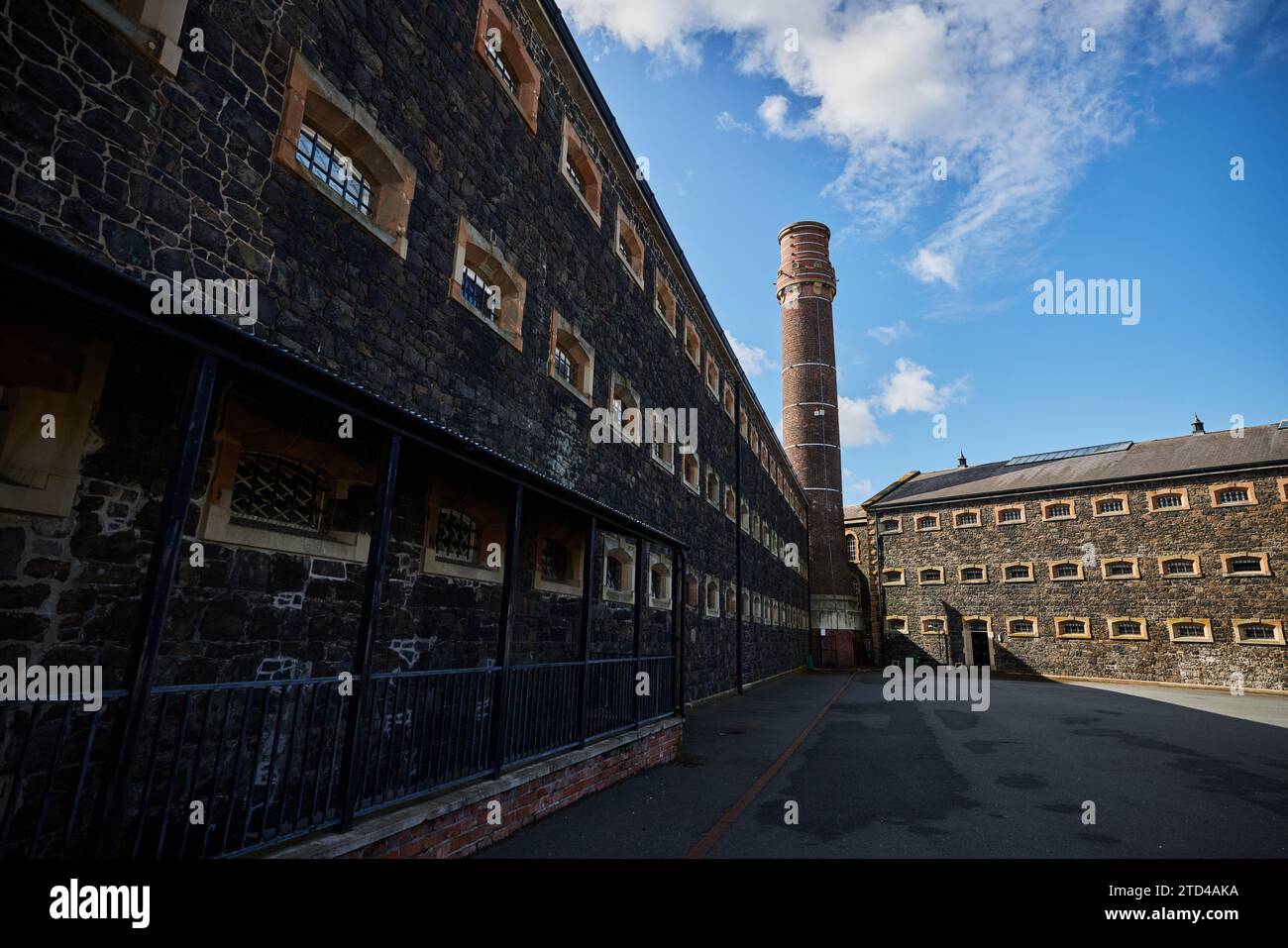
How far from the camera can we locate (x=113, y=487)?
4227mm

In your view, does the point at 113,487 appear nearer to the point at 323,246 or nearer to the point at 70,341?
the point at 70,341

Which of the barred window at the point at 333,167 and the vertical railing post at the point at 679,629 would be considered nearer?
the barred window at the point at 333,167

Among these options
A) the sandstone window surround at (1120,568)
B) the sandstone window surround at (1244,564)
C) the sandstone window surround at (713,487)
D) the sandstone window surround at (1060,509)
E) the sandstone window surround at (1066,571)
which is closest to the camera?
the sandstone window surround at (713,487)

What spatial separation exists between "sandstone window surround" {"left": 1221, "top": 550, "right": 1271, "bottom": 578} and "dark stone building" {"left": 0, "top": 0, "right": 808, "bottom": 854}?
97.1 ft

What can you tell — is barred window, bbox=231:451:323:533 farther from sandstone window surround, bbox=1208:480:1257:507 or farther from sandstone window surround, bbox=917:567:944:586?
sandstone window surround, bbox=1208:480:1257:507

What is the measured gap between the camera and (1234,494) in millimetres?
27000

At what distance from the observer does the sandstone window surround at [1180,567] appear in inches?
1068

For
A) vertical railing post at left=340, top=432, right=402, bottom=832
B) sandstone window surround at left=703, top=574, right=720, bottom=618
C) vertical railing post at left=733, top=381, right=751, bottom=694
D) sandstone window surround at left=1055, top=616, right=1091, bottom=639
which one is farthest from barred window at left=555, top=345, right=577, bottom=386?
sandstone window surround at left=1055, top=616, right=1091, bottom=639

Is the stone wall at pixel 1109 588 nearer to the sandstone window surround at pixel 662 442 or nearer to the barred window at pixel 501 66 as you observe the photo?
the sandstone window surround at pixel 662 442

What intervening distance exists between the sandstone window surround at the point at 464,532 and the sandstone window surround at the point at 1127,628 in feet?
105

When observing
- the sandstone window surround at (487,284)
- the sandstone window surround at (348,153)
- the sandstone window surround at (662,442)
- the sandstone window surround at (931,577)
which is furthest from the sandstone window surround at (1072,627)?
the sandstone window surround at (348,153)

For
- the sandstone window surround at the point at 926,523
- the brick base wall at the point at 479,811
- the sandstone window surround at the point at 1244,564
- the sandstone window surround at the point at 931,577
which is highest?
the sandstone window surround at the point at 926,523
